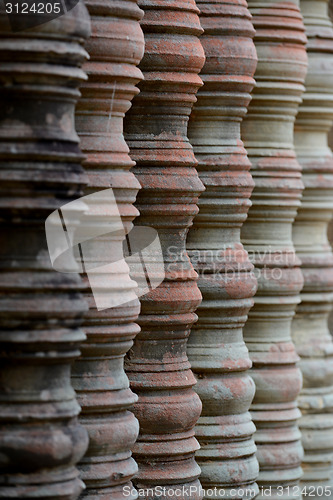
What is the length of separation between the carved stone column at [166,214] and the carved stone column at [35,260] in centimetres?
124

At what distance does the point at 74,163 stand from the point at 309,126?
11.4ft

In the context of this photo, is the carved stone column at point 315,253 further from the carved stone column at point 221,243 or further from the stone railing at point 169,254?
the carved stone column at point 221,243

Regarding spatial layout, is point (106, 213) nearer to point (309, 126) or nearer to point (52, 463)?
point (52, 463)

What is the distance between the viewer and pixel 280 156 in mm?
7551

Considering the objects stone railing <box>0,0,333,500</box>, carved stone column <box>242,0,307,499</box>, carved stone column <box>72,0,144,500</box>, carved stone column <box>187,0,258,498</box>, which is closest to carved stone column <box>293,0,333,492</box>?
stone railing <box>0,0,333,500</box>

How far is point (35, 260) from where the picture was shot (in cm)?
482

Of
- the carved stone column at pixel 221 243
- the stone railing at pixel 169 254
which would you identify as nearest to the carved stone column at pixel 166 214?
the stone railing at pixel 169 254

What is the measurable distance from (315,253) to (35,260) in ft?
11.6

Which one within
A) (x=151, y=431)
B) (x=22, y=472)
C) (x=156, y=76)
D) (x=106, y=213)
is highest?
(x=156, y=76)

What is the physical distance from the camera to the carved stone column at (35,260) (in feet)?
15.6

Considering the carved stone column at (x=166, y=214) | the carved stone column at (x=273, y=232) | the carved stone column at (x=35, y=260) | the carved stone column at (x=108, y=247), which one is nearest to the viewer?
the carved stone column at (x=35, y=260)

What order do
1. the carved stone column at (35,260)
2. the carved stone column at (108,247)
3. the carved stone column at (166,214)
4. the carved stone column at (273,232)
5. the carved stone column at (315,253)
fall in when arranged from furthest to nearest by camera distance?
the carved stone column at (315,253)
the carved stone column at (273,232)
the carved stone column at (166,214)
the carved stone column at (108,247)
the carved stone column at (35,260)

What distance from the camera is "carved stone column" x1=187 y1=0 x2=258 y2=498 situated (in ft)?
21.9

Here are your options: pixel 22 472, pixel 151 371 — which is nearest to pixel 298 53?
pixel 151 371
